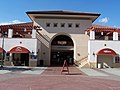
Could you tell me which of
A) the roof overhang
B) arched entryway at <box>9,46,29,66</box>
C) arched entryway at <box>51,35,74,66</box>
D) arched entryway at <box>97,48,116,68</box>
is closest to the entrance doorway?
arched entryway at <box>9,46,29,66</box>

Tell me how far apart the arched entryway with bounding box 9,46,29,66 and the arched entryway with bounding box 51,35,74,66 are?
6469 millimetres

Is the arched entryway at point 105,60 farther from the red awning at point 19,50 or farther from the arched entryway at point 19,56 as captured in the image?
the arched entryway at point 19,56

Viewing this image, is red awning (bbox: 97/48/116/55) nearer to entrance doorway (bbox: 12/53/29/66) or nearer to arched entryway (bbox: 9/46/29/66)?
arched entryway (bbox: 9/46/29/66)

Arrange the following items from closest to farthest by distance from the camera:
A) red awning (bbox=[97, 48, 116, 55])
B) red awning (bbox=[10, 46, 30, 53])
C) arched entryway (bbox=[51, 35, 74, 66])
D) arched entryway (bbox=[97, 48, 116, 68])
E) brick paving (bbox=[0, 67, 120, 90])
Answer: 1. brick paving (bbox=[0, 67, 120, 90])
2. red awning (bbox=[10, 46, 30, 53])
3. red awning (bbox=[97, 48, 116, 55])
4. arched entryway (bbox=[97, 48, 116, 68])
5. arched entryway (bbox=[51, 35, 74, 66])

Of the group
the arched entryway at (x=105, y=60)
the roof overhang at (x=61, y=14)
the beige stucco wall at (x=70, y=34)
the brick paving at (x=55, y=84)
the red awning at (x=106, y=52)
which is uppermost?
the roof overhang at (x=61, y=14)

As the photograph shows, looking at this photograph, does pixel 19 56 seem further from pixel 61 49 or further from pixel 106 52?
pixel 106 52

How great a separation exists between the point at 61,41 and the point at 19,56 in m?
9.24

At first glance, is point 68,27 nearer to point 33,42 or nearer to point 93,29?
point 93,29

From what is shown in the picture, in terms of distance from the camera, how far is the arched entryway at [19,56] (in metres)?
36.4

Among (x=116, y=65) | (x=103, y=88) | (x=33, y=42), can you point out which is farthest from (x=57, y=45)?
(x=103, y=88)

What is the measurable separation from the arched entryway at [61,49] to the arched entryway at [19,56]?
647cm

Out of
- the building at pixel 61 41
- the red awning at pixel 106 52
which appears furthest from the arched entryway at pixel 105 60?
the red awning at pixel 106 52

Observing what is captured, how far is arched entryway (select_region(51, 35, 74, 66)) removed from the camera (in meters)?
44.5

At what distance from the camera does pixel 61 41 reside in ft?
148
